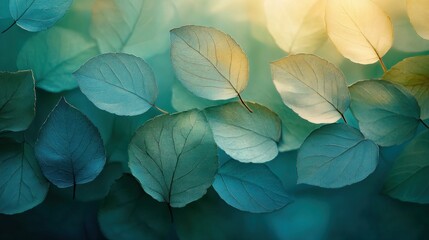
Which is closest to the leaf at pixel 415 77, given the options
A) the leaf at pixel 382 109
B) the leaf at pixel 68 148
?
the leaf at pixel 382 109

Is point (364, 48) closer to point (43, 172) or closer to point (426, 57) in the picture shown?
point (426, 57)

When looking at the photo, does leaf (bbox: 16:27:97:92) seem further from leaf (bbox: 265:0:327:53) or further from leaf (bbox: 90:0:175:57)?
leaf (bbox: 265:0:327:53)

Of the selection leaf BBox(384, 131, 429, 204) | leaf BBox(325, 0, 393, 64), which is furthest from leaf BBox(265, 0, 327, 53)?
leaf BBox(384, 131, 429, 204)

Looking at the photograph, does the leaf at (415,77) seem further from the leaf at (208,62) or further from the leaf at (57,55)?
the leaf at (57,55)

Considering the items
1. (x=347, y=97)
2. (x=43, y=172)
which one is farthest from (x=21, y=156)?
(x=347, y=97)

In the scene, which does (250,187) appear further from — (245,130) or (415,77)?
(415,77)

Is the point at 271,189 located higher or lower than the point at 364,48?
lower

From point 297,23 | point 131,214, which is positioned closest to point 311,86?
point 297,23
